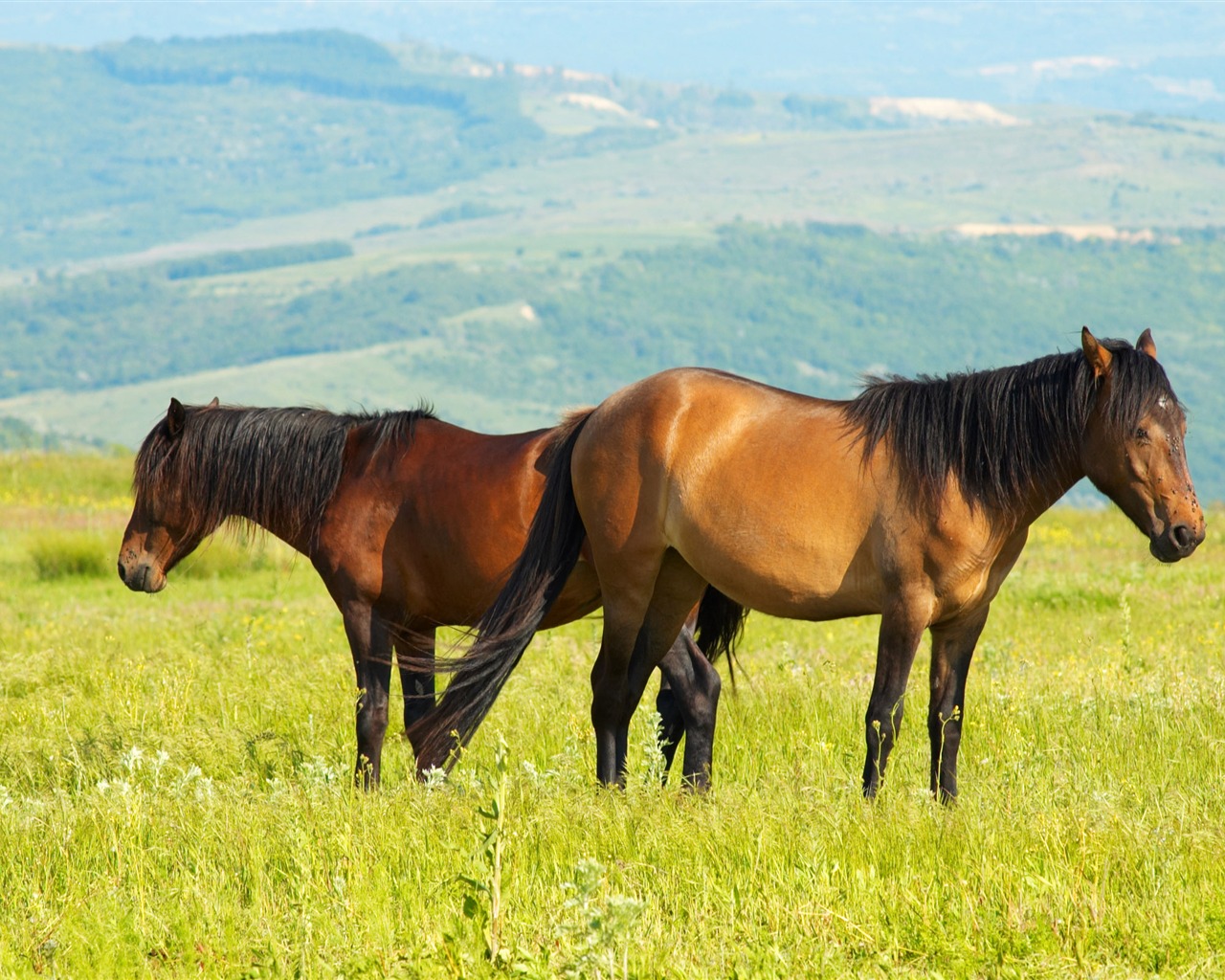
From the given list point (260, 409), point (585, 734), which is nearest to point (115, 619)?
point (260, 409)

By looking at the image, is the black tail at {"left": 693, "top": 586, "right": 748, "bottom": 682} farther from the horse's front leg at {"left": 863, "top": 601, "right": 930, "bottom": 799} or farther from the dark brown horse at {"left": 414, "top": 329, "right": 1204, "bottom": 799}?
the horse's front leg at {"left": 863, "top": 601, "right": 930, "bottom": 799}

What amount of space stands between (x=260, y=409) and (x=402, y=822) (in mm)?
2716

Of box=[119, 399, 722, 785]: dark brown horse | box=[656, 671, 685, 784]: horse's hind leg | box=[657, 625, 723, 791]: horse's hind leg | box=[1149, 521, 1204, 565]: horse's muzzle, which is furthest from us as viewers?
box=[656, 671, 685, 784]: horse's hind leg

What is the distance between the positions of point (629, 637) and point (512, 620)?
538mm

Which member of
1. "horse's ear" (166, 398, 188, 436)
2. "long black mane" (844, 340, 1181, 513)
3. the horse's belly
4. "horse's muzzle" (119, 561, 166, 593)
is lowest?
"horse's muzzle" (119, 561, 166, 593)

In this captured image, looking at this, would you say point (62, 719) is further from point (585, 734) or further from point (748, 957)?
point (748, 957)

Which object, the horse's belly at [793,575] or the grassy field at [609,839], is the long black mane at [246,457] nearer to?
the grassy field at [609,839]

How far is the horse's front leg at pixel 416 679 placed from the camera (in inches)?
267

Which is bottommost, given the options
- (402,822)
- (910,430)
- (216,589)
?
(216,589)

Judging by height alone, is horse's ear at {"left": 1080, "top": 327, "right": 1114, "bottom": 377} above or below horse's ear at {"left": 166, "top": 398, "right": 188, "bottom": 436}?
above

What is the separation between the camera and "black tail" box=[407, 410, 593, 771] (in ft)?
20.5

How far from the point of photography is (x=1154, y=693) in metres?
6.91

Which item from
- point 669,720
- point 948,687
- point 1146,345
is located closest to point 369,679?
point 669,720

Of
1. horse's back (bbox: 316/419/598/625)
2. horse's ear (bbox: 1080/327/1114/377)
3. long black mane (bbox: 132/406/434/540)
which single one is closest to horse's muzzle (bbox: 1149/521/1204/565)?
horse's ear (bbox: 1080/327/1114/377)
